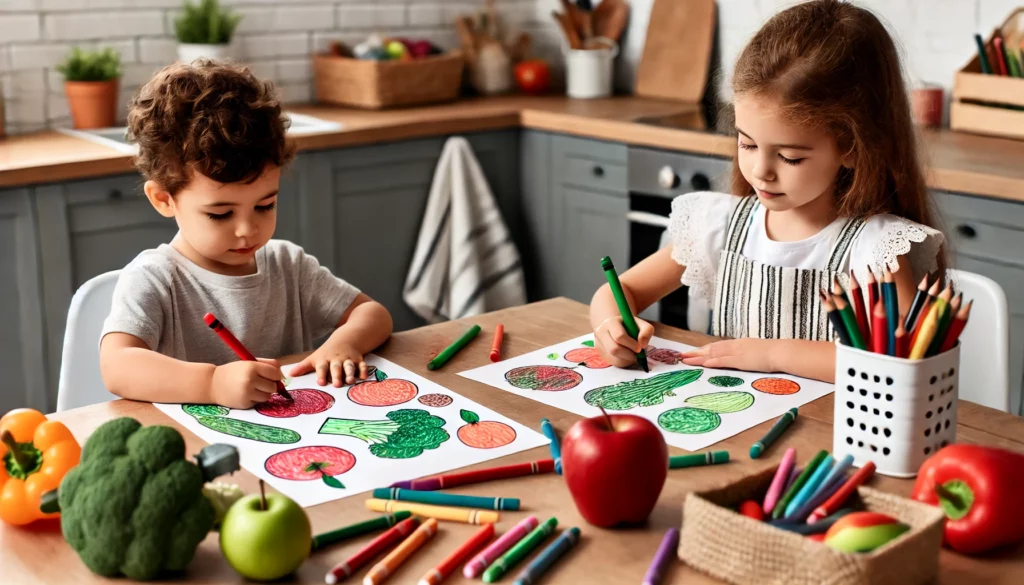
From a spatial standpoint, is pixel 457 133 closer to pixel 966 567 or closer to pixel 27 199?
pixel 27 199

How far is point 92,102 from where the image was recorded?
129 inches

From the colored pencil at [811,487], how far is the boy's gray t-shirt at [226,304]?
3.08 feet

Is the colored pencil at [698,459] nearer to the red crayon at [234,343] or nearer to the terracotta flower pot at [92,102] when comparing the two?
the red crayon at [234,343]

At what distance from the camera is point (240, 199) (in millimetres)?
1605

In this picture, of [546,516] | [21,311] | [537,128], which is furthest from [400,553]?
[537,128]

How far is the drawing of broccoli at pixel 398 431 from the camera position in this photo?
4.07ft

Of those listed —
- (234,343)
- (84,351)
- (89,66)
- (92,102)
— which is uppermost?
(89,66)

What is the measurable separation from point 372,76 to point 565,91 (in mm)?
903

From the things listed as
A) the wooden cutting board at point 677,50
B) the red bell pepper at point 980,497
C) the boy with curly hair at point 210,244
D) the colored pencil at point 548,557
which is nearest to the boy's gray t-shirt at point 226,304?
the boy with curly hair at point 210,244

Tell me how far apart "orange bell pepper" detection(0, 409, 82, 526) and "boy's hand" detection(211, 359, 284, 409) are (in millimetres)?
269

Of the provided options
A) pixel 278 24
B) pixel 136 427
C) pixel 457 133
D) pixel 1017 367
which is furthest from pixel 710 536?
pixel 278 24

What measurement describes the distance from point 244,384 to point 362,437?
7.1 inches

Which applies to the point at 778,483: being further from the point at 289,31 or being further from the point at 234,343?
→ the point at 289,31

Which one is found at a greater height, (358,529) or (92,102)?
(92,102)
